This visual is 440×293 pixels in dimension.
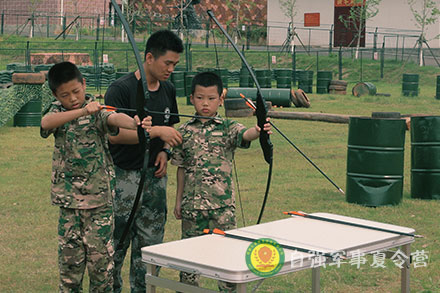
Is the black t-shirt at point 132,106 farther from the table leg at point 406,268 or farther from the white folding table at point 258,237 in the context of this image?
the table leg at point 406,268

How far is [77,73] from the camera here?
509 centimetres

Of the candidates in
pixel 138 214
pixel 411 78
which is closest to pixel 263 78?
pixel 411 78

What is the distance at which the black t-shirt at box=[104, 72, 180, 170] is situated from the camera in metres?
5.61

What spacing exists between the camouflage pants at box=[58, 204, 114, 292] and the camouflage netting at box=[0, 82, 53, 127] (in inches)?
538

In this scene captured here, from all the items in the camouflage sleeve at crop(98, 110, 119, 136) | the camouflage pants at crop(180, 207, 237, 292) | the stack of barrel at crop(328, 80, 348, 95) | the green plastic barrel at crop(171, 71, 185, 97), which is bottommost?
the stack of barrel at crop(328, 80, 348, 95)

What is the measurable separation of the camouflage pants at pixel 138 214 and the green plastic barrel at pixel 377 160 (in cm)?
521

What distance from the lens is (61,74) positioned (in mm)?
5023

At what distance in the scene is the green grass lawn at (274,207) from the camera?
7.03 m

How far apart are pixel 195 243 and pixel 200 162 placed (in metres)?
1.15

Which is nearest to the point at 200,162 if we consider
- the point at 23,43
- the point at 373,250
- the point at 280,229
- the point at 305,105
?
the point at 280,229

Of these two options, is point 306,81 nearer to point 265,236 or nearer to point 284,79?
point 284,79

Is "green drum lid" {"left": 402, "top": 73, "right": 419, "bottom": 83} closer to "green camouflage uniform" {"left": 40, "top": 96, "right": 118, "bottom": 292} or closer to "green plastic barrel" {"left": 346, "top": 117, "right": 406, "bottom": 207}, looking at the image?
"green plastic barrel" {"left": 346, "top": 117, "right": 406, "bottom": 207}

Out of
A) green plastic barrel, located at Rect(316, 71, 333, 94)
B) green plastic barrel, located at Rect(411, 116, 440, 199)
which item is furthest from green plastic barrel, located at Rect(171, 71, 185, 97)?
green plastic barrel, located at Rect(411, 116, 440, 199)

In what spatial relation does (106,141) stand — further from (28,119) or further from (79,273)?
(28,119)
